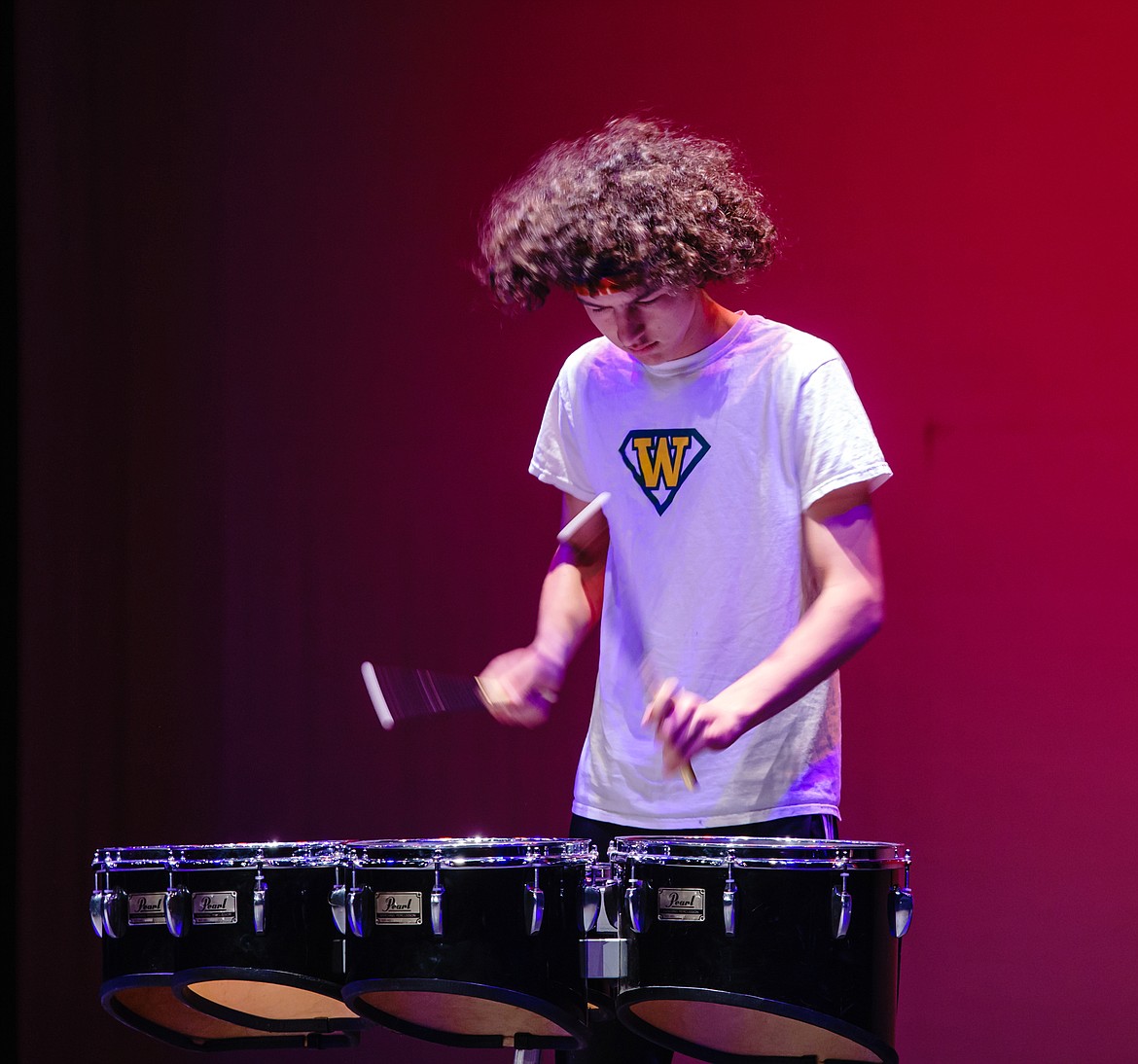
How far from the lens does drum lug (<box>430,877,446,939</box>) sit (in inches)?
71.0

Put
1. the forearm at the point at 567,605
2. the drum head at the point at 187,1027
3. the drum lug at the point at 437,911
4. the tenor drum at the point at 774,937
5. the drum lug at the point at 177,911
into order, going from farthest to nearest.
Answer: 1. the forearm at the point at 567,605
2. the drum head at the point at 187,1027
3. the drum lug at the point at 177,911
4. the drum lug at the point at 437,911
5. the tenor drum at the point at 774,937

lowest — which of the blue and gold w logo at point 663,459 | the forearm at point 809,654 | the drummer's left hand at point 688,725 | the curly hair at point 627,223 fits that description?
the drummer's left hand at point 688,725

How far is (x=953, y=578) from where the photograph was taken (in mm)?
2945

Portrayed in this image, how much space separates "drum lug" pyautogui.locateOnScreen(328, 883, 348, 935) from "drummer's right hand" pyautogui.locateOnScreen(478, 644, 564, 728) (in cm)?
33

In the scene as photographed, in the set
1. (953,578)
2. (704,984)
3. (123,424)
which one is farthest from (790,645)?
(123,424)

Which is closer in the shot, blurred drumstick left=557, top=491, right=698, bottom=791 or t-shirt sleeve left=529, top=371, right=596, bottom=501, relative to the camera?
blurred drumstick left=557, top=491, right=698, bottom=791

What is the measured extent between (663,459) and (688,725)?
45cm

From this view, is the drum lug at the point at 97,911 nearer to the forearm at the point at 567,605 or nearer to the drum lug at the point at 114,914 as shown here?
the drum lug at the point at 114,914

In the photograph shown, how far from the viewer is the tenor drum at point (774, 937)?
5.55 ft

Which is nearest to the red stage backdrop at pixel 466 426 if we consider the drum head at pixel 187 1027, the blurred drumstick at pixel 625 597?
the blurred drumstick at pixel 625 597

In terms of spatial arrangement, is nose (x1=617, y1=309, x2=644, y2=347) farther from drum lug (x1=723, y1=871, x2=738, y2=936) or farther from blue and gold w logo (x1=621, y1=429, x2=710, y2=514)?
drum lug (x1=723, y1=871, x2=738, y2=936)

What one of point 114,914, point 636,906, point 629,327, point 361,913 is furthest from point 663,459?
point 114,914

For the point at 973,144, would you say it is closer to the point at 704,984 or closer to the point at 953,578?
the point at 953,578

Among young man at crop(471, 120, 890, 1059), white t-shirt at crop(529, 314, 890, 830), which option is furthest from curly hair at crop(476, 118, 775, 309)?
white t-shirt at crop(529, 314, 890, 830)
